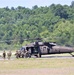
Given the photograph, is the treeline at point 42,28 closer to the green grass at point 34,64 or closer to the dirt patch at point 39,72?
the green grass at point 34,64

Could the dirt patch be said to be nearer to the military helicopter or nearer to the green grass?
the green grass

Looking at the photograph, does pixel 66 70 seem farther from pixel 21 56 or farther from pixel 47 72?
pixel 21 56

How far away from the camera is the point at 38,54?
64.4m

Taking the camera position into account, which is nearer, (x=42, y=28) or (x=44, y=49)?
(x=44, y=49)

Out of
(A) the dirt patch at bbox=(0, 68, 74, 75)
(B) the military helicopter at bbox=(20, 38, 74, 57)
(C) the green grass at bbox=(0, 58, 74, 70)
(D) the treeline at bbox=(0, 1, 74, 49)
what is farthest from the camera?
(D) the treeline at bbox=(0, 1, 74, 49)

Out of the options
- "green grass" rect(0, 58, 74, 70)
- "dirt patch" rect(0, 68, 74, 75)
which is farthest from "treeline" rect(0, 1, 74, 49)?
"dirt patch" rect(0, 68, 74, 75)

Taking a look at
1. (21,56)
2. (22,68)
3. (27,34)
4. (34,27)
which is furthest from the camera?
(34,27)

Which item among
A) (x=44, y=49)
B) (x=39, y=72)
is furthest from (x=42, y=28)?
(x=39, y=72)

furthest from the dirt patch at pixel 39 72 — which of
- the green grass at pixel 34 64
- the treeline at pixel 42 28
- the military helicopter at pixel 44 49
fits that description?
the treeline at pixel 42 28

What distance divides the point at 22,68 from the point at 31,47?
2002 centimetres

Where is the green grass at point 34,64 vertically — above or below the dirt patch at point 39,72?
below

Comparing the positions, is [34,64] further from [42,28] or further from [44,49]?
[42,28]

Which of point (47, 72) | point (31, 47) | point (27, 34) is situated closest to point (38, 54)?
point (31, 47)

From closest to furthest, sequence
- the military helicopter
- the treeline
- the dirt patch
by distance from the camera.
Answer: the dirt patch, the military helicopter, the treeline
